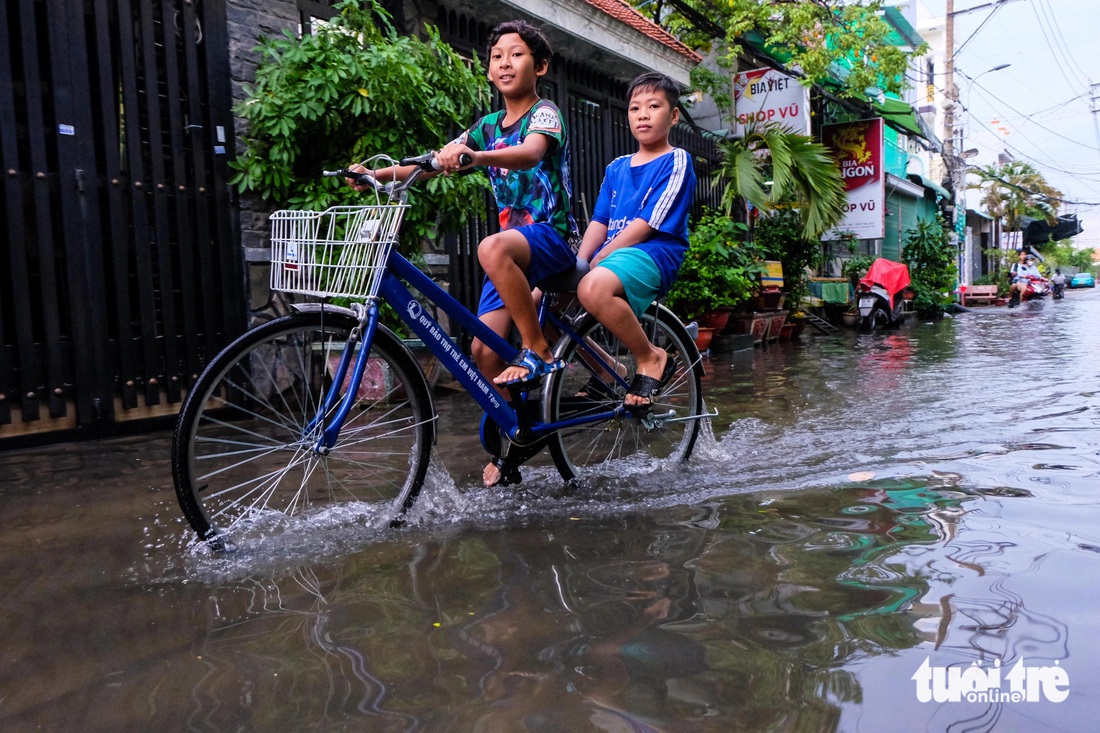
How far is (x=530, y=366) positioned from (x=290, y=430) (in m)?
0.90

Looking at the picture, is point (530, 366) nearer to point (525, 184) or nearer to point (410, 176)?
point (525, 184)

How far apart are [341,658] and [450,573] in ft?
2.03

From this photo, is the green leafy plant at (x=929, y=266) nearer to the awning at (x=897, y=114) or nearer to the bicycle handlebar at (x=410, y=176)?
the awning at (x=897, y=114)

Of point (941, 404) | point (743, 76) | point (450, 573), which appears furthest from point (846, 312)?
point (450, 573)

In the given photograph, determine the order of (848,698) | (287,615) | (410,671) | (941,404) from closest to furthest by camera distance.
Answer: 1. (848,698)
2. (410,671)
3. (287,615)
4. (941,404)

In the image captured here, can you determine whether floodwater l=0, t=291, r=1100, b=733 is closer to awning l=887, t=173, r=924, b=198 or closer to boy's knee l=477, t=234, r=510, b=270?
boy's knee l=477, t=234, r=510, b=270

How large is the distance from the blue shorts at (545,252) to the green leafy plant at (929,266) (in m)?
16.7

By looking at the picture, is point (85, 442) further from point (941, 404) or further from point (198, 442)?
point (941, 404)

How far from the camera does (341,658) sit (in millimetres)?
2041

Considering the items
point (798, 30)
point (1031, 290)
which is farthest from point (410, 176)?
point (1031, 290)

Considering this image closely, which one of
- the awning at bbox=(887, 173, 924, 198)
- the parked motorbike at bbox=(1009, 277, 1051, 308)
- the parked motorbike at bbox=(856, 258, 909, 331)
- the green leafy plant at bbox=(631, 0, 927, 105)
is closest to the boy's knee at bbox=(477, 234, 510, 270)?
the green leafy plant at bbox=(631, 0, 927, 105)

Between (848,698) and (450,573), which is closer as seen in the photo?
(848,698)

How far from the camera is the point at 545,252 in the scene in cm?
333

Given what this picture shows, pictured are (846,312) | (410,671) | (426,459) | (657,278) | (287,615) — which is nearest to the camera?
(410,671)
